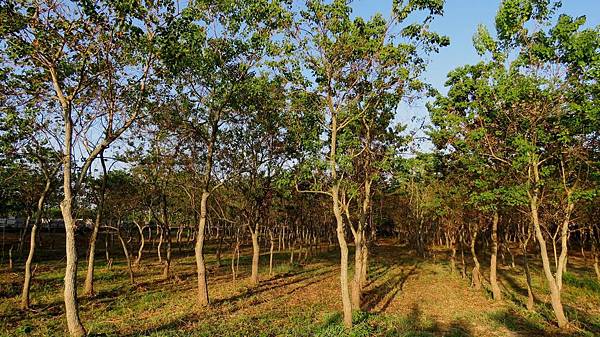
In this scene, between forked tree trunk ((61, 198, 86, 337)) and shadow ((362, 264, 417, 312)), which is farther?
shadow ((362, 264, 417, 312))

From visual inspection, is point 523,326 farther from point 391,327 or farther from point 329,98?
point 329,98

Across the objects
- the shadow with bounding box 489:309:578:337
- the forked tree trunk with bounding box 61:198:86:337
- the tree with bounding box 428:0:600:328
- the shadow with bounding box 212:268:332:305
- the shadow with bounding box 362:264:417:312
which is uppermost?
the tree with bounding box 428:0:600:328

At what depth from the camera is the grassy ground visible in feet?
53.2

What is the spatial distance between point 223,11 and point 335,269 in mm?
26347

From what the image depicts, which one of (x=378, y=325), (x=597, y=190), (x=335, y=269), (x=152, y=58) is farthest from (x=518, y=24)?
(x=335, y=269)

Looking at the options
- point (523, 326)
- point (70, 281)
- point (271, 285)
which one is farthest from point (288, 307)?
point (523, 326)

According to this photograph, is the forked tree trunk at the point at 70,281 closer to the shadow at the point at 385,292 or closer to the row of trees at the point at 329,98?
the row of trees at the point at 329,98

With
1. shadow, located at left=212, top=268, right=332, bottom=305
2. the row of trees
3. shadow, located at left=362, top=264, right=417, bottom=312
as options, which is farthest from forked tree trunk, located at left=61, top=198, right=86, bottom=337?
shadow, located at left=362, top=264, right=417, bottom=312

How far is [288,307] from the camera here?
67.8 feet

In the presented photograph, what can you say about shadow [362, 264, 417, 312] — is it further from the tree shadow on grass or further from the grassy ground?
the tree shadow on grass

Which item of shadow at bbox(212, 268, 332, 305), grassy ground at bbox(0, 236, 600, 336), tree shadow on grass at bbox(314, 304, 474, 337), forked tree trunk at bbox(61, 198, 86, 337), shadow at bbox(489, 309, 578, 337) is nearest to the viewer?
forked tree trunk at bbox(61, 198, 86, 337)

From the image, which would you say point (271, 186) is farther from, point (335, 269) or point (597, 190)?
point (597, 190)

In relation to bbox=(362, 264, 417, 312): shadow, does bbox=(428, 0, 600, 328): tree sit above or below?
above

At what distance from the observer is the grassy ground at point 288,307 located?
16.2 metres
